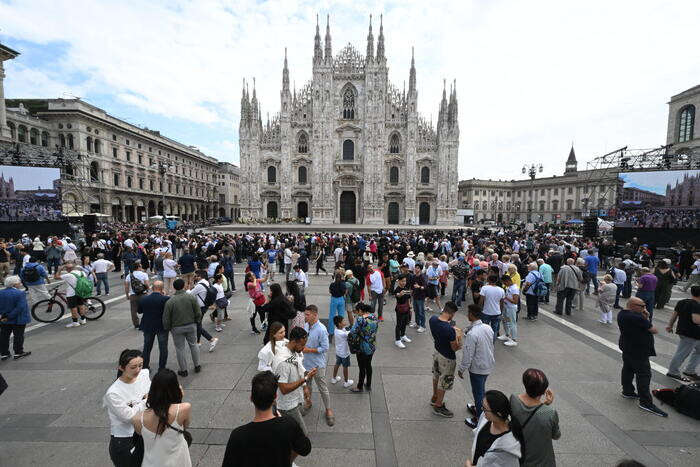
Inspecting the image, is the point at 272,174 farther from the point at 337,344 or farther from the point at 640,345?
the point at 640,345

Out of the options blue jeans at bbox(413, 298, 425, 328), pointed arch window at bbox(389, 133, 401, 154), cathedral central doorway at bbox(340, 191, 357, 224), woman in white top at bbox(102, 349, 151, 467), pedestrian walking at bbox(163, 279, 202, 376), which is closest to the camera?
woman in white top at bbox(102, 349, 151, 467)

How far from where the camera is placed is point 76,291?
7.44 metres

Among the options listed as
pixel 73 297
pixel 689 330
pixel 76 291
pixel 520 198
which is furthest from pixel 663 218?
pixel 520 198

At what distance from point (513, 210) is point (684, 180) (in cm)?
5231

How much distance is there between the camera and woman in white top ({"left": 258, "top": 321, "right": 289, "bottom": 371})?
3441 mm

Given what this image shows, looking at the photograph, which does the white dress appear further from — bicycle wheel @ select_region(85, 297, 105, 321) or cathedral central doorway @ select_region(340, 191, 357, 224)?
cathedral central doorway @ select_region(340, 191, 357, 224)

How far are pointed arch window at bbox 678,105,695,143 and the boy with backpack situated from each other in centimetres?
5372

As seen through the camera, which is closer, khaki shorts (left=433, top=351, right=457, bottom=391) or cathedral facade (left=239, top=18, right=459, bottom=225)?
khaki shorts (left=433, top=351, right=457, bottom=391)

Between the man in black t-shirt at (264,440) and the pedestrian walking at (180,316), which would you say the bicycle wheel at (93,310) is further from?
the man in black t-shirt at (264,440)

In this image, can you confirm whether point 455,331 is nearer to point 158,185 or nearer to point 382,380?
point 382,380

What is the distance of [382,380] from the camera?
5230 mm

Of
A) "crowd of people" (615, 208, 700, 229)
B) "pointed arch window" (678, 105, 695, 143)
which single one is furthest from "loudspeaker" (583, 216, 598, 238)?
"pointed arch window" (678, 105, 695, 143)

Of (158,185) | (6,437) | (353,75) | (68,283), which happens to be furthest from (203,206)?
(6,437)

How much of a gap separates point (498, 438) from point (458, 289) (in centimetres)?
735
